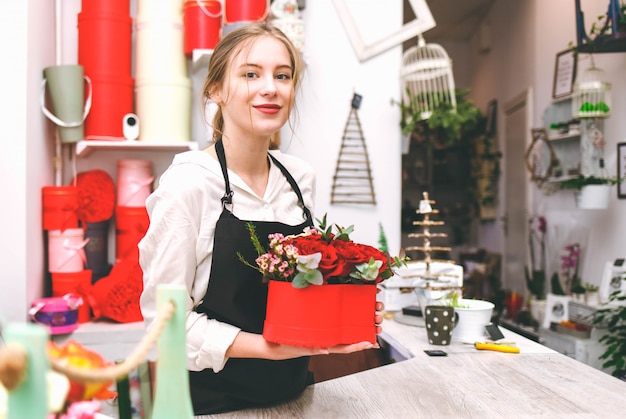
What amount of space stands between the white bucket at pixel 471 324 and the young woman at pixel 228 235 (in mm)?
688

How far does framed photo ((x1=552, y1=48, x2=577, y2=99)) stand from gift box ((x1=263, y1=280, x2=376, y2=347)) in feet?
12.8

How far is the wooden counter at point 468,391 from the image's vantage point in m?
1.25

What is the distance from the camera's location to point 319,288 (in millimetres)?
1065

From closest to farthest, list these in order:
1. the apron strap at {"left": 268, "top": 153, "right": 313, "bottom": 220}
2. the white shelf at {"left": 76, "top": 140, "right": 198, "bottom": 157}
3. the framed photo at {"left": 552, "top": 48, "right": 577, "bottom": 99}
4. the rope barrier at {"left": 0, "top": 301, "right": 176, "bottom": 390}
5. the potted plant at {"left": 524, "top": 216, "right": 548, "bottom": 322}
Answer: the rope barrier at {"left": 0, "top": 301, "right": 176, "bottom": 390}
the apron strap at {"left": 268, "top": 153, "right": 313, "bottom": 220}
the white shelf at {"left": 76, "top": 140, "right": 198, "bottom": 157}
the framed photo at {"left": 552, "top": 48, "right": 577, "bottom": 99}
the potted plant at {"left": 524, "top": 216, "right": 548, "bottom": 322}

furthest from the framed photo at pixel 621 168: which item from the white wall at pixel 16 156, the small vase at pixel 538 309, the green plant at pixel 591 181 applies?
the white wall at pixel 16 156

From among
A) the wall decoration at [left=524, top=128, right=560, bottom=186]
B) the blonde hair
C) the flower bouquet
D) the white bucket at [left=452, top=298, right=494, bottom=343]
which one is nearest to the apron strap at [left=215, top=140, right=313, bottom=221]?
the blonde hair

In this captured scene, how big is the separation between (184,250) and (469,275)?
557 centimetres

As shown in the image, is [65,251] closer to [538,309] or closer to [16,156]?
[16,156]

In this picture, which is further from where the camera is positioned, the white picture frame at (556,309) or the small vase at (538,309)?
the small vase at (538,309)

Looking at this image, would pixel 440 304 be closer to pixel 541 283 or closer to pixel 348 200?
pixel 348 200

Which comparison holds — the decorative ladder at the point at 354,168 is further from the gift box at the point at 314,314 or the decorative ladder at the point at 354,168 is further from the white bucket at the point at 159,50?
the gift box at the point at 314,314

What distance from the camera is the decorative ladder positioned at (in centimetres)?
304

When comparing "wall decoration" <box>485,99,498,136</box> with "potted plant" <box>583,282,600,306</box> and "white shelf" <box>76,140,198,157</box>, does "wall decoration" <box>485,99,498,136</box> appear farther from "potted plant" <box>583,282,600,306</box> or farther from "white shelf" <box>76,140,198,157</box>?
→ "white shelf" <box>76,140,198,157</box>

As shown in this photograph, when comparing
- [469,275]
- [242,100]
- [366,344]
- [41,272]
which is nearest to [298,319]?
[366,344]
